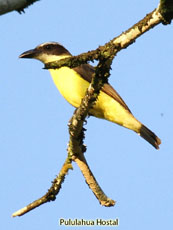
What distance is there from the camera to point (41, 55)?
789 cm

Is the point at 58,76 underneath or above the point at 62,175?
above

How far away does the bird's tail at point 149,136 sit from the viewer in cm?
763

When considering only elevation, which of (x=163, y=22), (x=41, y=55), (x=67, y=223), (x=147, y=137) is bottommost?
(x=67, y=223)

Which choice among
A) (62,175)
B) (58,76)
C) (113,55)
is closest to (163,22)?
(113,55)

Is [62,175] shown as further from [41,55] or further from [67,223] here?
[41,55]

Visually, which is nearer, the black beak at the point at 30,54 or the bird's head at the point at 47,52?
the black beak at the point at 30,54

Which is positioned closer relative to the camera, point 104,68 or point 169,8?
point 169,8

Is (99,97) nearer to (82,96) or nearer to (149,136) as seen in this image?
(82,96)

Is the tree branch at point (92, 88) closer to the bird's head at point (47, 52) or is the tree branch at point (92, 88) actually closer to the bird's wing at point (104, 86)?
the bird's wing at point (104, 86)

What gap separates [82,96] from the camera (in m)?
7.33

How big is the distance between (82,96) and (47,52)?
1230 mm

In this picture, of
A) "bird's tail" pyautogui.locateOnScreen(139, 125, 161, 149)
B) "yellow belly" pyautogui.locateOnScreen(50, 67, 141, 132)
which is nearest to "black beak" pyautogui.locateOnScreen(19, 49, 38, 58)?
"yellow belly" pyautogui.locateOnScreen(50, 67, 141, 132)

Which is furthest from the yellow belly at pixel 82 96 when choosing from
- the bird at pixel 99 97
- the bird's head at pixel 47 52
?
the bird's head at pixel 47 52

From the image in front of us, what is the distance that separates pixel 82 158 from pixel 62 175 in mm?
356
